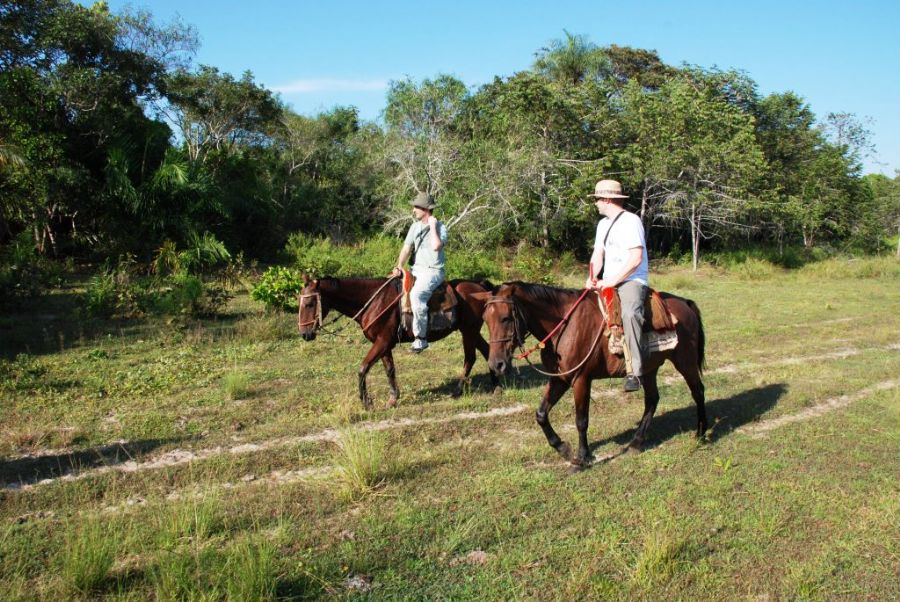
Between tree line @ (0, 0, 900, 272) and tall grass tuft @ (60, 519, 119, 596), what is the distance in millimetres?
13952

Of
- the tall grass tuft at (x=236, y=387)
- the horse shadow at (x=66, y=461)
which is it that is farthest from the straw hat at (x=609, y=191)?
the tall grass tuft at (x=236, y=387)

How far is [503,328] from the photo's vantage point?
5.78 metres

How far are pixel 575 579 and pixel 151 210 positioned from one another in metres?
18.5

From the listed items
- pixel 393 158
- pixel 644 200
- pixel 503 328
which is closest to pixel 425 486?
pixel 503 328

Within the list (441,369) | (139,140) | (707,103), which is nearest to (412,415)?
(441,369)

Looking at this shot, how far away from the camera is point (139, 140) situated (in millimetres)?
20141

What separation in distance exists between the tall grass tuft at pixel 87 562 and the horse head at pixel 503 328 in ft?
10.3

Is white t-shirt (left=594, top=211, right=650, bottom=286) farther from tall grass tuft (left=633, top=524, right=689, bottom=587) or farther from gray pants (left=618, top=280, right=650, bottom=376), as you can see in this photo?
tall grass tuft (left=633, top=524, right=689, bottom=587)

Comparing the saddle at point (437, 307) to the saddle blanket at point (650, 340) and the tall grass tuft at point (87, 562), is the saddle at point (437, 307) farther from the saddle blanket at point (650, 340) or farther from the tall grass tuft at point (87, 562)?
the tall grass tuft at point (87, 562)

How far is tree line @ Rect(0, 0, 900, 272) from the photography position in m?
19.5

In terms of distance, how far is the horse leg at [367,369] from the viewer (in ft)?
26.3

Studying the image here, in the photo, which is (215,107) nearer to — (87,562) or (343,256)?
(343,256)

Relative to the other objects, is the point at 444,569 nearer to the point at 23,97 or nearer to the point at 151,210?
the point at 151,210

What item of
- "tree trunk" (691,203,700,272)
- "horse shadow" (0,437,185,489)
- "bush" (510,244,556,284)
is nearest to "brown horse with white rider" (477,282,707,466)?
"horse shadow" (0,437,185,489)
